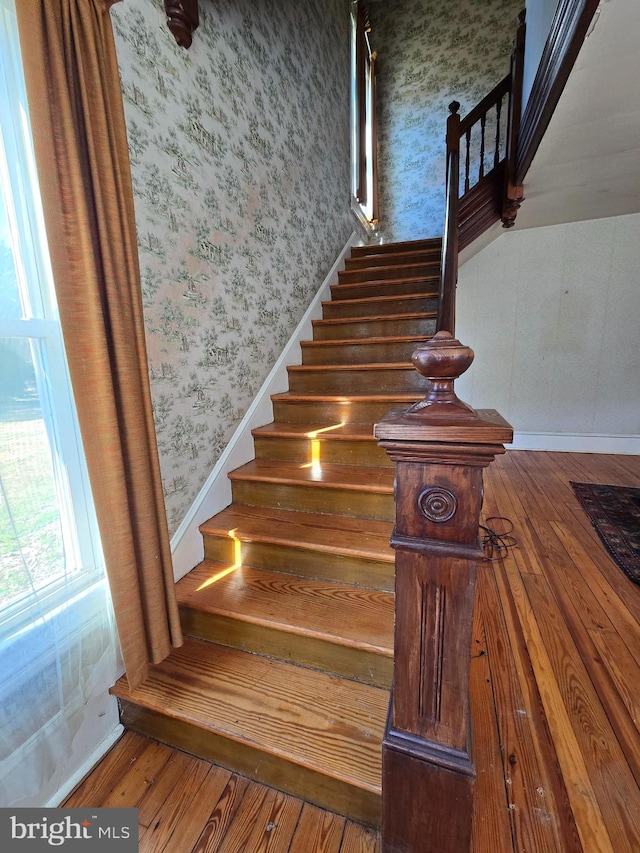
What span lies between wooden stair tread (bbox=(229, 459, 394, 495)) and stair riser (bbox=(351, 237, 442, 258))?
2405 millimetres

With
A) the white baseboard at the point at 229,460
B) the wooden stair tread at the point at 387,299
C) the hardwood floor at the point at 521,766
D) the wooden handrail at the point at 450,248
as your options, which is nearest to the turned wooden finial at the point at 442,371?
the wooden handrail at the point at 450,248

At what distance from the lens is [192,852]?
85 centimetres

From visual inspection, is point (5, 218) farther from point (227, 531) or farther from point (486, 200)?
point (486, 200)

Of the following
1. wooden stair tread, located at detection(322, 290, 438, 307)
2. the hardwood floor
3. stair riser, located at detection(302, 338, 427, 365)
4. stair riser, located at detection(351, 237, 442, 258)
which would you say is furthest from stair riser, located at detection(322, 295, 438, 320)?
the hardwood floor

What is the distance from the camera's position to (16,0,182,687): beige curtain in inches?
32.0

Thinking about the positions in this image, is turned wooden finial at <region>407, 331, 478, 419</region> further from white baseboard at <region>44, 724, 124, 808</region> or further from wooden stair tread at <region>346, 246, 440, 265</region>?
wooden stair tread at <region>346, 246, 440, 265</region>

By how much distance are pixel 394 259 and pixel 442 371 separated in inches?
119

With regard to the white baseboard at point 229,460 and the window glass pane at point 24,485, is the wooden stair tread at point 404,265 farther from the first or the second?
the window glass pane at point 24,485

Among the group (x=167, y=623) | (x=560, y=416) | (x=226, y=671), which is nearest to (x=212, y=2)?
(x=167, y=623)

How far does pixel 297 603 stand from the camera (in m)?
1.25

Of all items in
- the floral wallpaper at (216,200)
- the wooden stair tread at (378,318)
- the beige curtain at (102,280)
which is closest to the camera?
the beige curtain at (102,280)

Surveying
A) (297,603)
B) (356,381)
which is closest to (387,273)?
(356,381)

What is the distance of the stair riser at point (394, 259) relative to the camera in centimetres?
301
